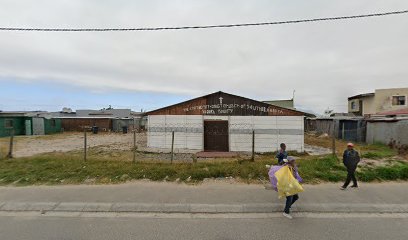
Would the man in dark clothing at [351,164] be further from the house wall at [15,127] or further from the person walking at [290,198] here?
the house wall at [15,127]

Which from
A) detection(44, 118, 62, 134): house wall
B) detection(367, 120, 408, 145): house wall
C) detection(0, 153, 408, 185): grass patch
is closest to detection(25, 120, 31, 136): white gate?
detection(44, 118, 62, 134): house wall

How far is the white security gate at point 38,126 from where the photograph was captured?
31.9m

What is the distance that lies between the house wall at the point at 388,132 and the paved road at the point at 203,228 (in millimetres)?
12147

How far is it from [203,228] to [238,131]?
13.5 m

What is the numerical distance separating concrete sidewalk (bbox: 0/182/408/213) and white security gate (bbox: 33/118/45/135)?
29.7m

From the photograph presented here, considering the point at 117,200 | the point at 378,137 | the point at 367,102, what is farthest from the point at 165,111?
the point at 367,102

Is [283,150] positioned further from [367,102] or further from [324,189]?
[367,102]

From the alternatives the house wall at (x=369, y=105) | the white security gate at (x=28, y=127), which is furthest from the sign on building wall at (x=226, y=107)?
the house wall at (x=369, y=105)

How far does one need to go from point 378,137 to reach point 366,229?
53.5 feet

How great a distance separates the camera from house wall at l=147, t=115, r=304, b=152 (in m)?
17.3

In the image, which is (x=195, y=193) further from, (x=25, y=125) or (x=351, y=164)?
(x=25, y=125)

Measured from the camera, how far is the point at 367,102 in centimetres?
3919

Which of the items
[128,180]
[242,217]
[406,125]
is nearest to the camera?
[242,217]

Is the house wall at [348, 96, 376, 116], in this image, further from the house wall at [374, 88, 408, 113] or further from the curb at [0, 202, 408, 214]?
the curb at [0, 202, 408, 214]
